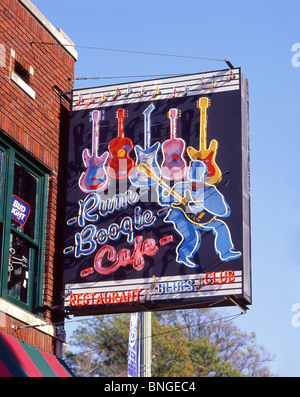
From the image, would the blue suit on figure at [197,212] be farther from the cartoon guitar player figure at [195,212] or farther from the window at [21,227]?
the window at [21,227]

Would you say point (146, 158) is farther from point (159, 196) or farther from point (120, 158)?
point (159, 196)

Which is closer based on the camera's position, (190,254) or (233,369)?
(190,254)

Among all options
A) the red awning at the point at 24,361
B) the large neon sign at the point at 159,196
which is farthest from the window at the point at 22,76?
the red awning at the point at 24,361

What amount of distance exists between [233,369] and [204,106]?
2980 centimetres

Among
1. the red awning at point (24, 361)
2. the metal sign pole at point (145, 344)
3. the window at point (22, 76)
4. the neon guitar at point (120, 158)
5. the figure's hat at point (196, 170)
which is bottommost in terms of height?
the red awning at point (24, 361)

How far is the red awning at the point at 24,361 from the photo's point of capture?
443 inches

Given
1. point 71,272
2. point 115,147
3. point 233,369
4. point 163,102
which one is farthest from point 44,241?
point 233,369

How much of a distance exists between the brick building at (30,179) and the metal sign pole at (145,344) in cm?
170

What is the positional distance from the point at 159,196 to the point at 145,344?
118 inches

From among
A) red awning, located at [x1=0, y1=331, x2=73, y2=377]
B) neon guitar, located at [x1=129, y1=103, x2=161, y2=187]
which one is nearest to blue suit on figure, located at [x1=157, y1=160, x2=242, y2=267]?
neon guitar, located at [x1=129, y1=103, x2=161, y2=187]

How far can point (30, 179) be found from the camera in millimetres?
13789

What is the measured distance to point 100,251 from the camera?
1334 cm
